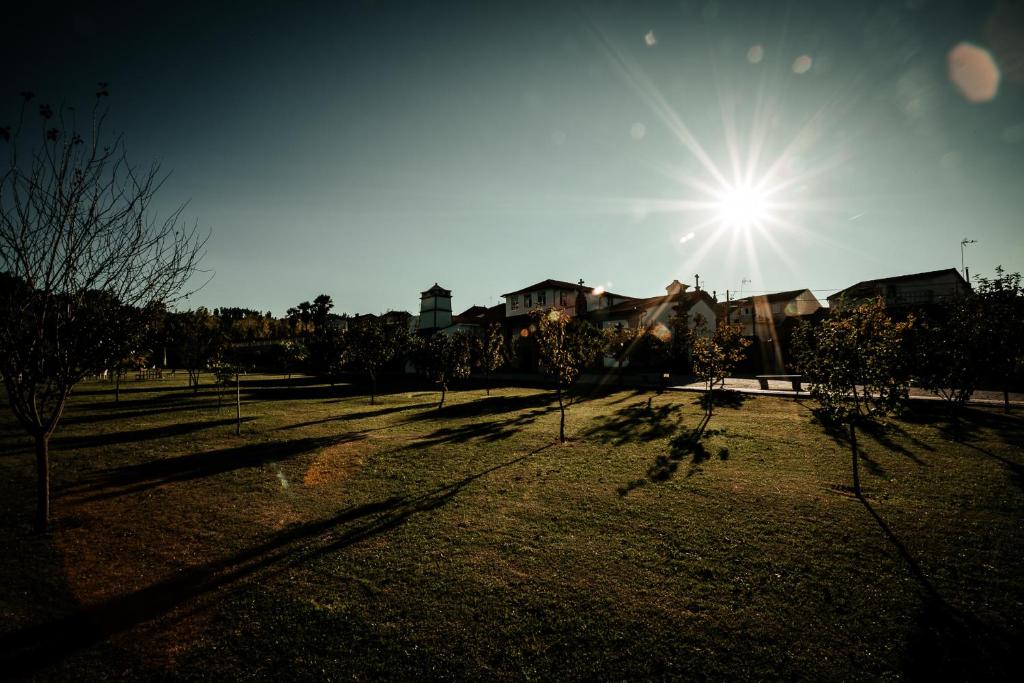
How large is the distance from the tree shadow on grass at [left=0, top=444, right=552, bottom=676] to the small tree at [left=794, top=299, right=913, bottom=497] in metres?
10.7

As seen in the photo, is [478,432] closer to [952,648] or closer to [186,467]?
[186,467]

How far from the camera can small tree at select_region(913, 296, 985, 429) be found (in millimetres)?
15578

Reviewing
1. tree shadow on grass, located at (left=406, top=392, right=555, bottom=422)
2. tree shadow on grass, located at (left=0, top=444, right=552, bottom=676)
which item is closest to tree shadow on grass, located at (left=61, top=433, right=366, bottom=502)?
tree shadow on grass, located at (left=406, top=392, right=555, bottom=422)

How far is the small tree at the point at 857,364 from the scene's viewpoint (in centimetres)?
1001

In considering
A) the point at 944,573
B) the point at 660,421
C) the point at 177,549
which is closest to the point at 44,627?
the point at 177,549

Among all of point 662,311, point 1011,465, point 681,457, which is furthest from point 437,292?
point 1011,465

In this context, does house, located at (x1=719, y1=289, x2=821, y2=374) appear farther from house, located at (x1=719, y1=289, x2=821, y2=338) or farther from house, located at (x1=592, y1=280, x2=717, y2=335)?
house, located at (x1=592, y1=280, x2=717, y2=335)

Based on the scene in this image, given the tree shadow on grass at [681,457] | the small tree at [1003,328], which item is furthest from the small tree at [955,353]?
the tree shadow on grass at [681,457]

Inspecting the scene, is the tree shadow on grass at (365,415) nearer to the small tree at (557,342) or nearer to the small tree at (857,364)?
the small tree at (557,342)

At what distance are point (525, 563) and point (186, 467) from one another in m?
12.9

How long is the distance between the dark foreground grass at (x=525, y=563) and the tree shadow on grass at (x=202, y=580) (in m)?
0.04

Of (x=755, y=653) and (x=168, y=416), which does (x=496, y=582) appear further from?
(x=168, y=416)

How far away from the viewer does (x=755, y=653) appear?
17.3ft

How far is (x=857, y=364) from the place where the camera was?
1012 centimetres
